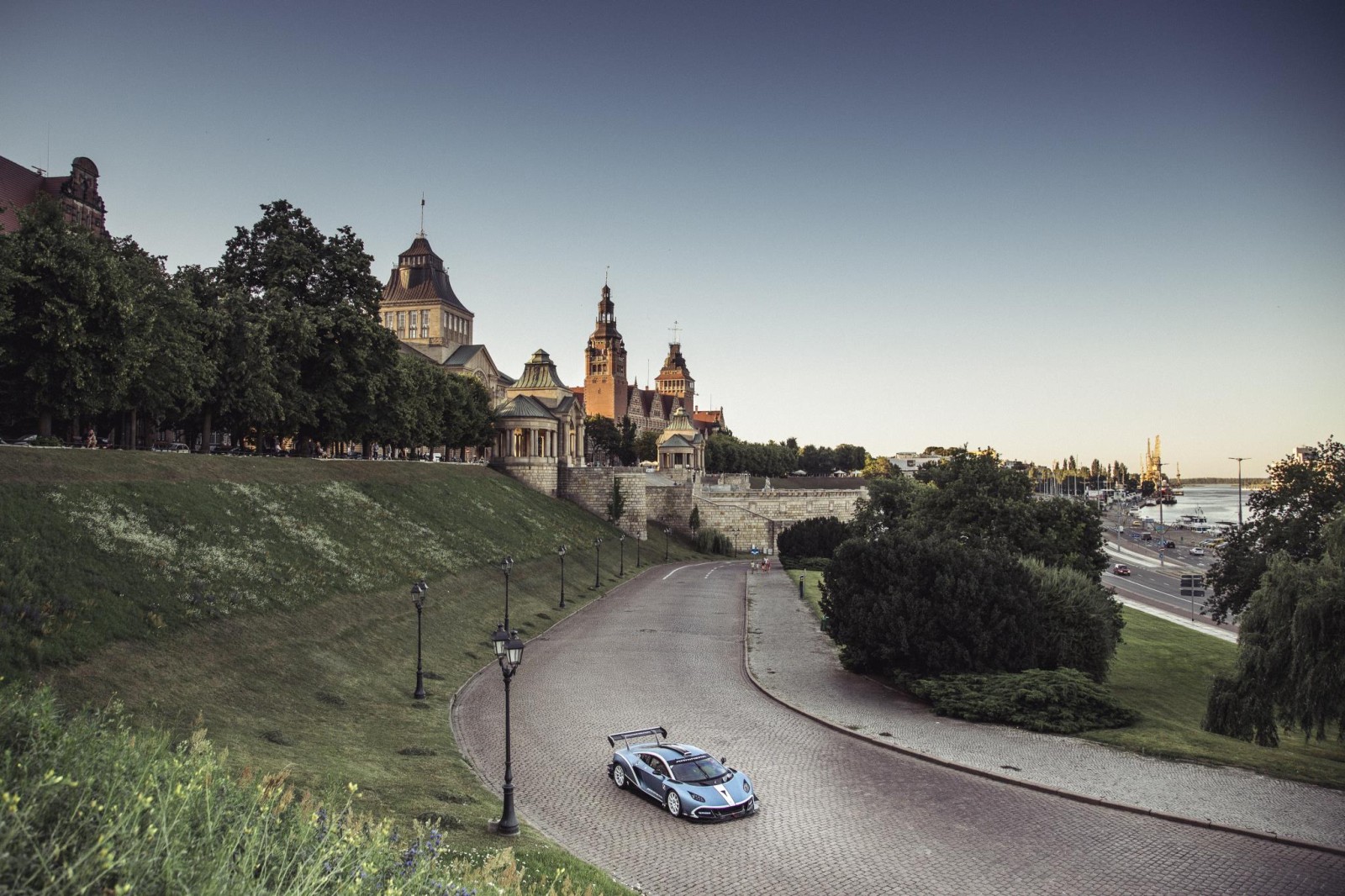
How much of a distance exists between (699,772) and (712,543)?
211ft

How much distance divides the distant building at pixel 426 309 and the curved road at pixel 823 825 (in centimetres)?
8272

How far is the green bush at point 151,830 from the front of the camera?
5.72 m

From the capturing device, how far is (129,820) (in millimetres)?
6215

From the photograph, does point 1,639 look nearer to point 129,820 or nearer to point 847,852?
point 129,820

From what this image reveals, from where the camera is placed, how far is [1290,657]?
22016 millimetres

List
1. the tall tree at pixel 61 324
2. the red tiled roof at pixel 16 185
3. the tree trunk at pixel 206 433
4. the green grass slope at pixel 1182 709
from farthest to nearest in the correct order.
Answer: the red tiled roof at pixel 16 185, the tree trunk at pixel 206 433, the tall tree at pixel 61 324, the green grass slope at pixel 1182 709

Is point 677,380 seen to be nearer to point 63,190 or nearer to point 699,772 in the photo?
point 63,190

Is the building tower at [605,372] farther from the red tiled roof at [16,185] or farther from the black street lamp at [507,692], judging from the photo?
the black street lamp at [507,692]

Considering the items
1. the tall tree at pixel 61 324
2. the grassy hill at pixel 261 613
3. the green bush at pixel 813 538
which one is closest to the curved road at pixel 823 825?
the grassy hill at pixel 261 613

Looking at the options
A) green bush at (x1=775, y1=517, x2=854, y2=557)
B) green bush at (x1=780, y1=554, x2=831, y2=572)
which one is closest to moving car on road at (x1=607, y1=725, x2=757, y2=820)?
green bush at (x1=780, y1=554, x2=831, y2=572)

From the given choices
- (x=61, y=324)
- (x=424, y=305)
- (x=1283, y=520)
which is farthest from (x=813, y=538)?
(x=424, y=305)

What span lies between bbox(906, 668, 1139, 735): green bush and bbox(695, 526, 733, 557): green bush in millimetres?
55634

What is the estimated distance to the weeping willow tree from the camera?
20750 mm

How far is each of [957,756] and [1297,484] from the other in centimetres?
2725
